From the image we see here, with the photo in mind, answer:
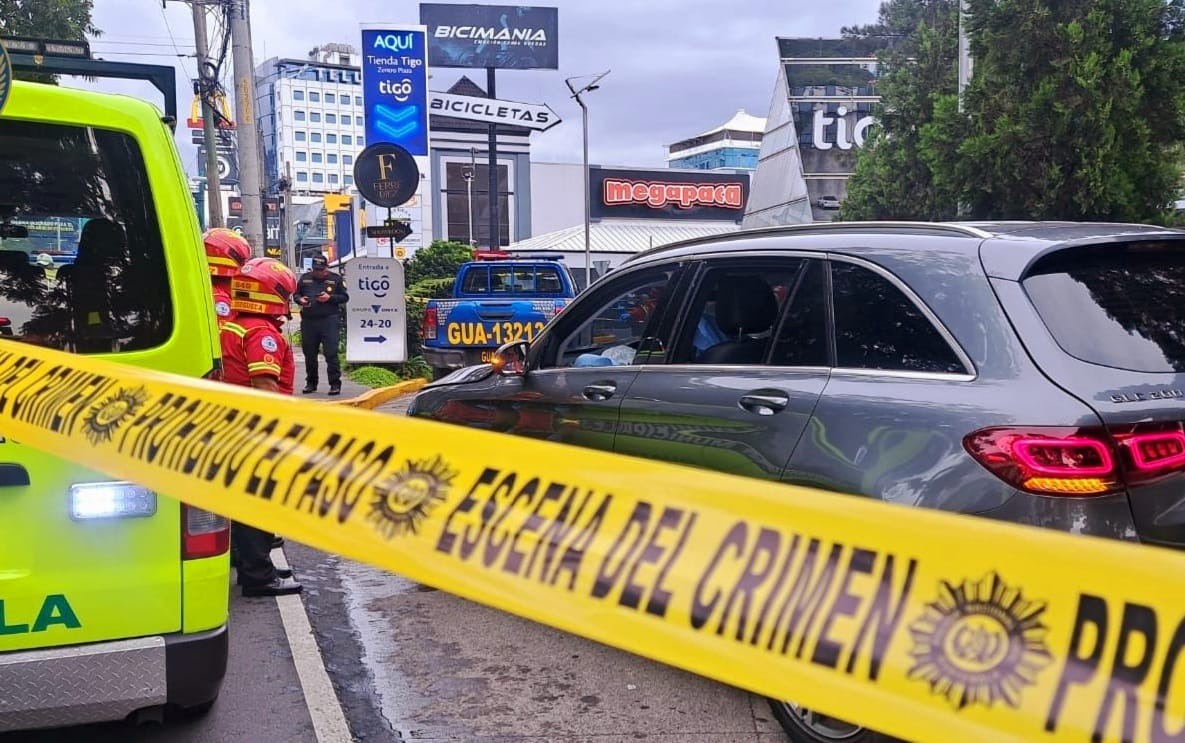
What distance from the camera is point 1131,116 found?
11.2 m

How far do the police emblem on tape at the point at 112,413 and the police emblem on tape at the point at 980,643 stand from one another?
211 centimetres

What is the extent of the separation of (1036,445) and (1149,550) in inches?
55.8

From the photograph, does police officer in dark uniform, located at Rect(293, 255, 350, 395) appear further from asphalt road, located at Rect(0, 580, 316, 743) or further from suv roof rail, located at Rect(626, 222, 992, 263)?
suv roof rail, located at Rect(626, 222, 992, 263)

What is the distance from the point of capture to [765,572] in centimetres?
152

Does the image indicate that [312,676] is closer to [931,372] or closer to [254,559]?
[254,559]

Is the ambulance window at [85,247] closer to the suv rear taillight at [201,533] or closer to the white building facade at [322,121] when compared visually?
the suv rear taillight at [201,533]

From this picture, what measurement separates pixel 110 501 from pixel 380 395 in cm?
981

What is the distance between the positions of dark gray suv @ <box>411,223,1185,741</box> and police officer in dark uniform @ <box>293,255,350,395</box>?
9.94 metres

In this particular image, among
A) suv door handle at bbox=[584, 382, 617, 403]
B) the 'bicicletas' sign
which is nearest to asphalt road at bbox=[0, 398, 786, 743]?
suv door handle at bbox=[584, 382, 617, 403]

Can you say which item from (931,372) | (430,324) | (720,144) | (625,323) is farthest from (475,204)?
(720,144)

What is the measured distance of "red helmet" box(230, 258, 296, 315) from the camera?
5.05 meters

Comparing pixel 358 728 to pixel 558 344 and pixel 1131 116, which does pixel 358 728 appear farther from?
pixel 1131 116

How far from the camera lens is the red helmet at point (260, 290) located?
5.05 metres

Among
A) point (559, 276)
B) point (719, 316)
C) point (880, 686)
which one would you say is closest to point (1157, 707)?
point (880, 686)
